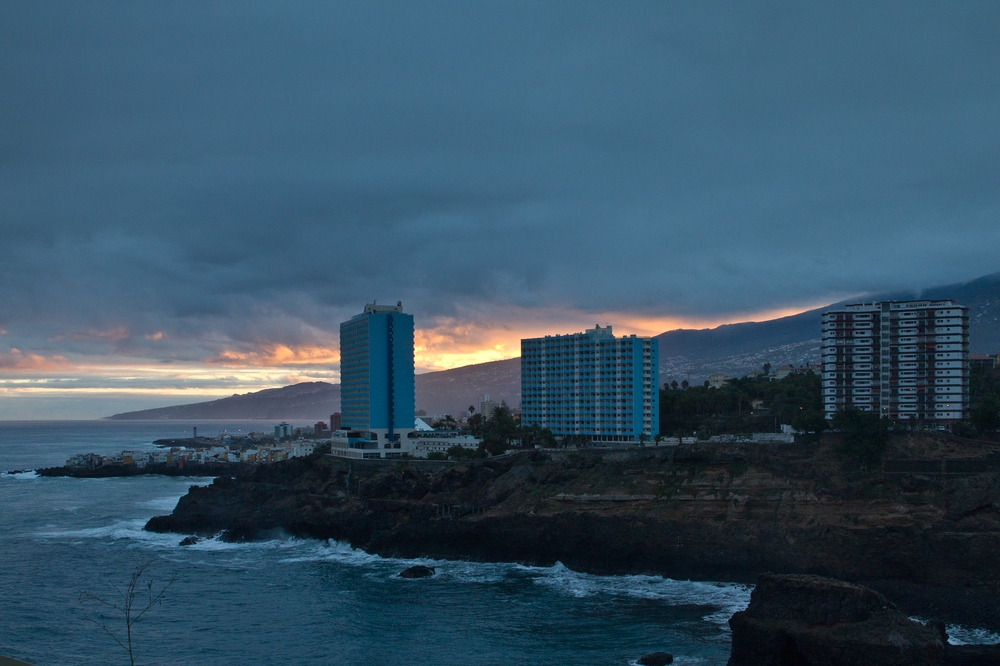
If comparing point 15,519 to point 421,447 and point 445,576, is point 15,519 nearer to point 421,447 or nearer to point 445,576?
point 421,447

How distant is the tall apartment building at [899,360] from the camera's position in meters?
74.9

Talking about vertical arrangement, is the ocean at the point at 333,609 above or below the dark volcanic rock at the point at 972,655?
below

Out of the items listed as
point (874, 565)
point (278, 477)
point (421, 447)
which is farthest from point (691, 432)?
point (278, 477)

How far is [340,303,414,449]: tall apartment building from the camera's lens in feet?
303

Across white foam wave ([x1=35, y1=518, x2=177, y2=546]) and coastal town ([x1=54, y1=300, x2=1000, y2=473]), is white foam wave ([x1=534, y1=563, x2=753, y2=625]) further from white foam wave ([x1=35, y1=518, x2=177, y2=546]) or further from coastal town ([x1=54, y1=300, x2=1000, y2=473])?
white foam wave ([x1=35, y1=518, x2=177, y2=546])

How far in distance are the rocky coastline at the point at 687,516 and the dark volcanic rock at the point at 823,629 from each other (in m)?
13.4

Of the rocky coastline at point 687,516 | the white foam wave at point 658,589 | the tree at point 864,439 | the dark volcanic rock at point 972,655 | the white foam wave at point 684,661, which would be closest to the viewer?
the dark volcanic rock at point 972,655

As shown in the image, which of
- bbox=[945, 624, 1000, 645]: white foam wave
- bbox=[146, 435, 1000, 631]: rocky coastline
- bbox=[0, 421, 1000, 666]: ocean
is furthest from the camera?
bbox=[146, 435, 1000, 631]: rocky coastline

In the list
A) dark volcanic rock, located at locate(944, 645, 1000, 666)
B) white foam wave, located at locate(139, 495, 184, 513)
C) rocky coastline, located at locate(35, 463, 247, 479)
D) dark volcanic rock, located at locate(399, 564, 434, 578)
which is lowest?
rocky coastline, located at locate(35, 463, 247, 479)

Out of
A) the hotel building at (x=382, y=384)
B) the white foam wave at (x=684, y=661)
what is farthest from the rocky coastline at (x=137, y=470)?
the white foam wave at (x=684, y=661)

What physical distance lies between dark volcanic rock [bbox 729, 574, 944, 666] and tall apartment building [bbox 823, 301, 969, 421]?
4567 cm

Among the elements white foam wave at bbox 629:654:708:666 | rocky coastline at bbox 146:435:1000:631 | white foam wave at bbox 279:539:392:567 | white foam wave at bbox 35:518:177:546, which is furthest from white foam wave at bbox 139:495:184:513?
white foam wave at bbox 629:654:708:666

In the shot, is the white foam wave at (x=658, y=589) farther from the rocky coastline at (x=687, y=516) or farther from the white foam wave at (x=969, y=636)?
the white foam wave at (x=969, y=636)

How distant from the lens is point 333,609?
159 ft
